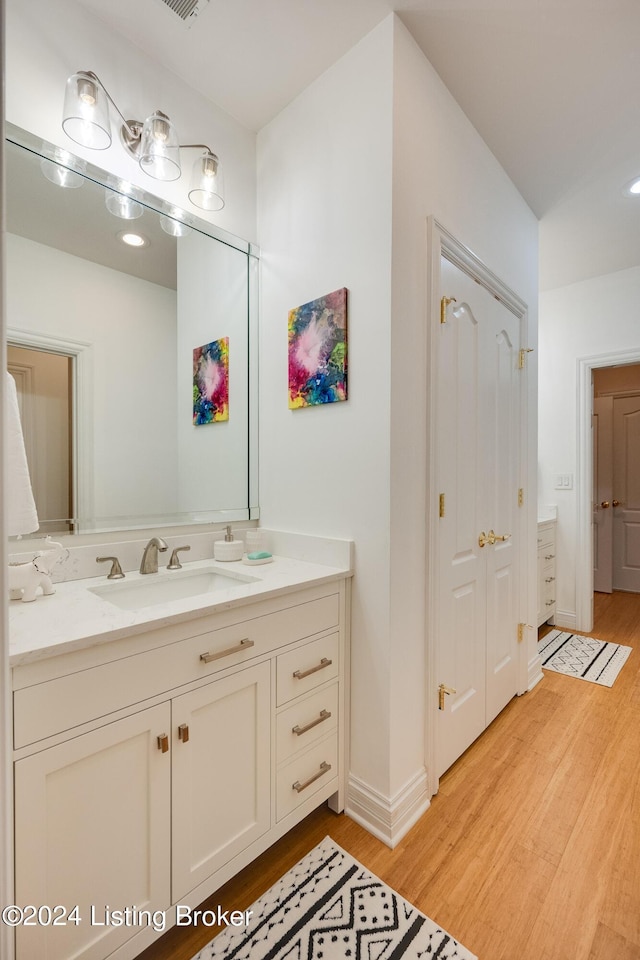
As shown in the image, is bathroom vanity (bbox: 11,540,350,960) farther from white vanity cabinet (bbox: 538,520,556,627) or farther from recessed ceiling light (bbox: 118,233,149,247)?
white vanity cabinet (bbox: 538,520,556,627)

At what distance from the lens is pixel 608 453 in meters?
4.70

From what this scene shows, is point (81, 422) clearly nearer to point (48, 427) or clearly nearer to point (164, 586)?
point (48, 427)

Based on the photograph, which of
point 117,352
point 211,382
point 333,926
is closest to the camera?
point 333,926

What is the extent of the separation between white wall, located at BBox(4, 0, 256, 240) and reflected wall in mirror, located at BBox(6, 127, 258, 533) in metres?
0.06

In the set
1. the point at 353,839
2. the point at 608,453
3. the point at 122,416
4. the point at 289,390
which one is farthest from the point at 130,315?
the point at 608,453

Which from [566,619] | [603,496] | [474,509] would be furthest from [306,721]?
[603,496]

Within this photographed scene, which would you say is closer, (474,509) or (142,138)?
(142,138)

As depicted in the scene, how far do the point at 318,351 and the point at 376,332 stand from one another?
27cm

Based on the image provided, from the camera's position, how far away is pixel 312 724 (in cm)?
144

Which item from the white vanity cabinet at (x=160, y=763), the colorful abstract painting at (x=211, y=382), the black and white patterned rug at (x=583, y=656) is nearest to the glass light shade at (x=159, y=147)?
the colorful abstract painting at (x=211, y=382)

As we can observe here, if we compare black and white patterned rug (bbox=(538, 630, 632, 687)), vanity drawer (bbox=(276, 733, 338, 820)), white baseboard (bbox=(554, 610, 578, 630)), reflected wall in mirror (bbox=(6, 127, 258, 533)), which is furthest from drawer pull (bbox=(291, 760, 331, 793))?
white baseboard (bbox=(554, 610, 578, 630))

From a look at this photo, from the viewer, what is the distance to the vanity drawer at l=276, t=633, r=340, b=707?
136 centimetres

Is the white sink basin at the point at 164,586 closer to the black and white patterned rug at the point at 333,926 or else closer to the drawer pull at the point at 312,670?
the drawer pull at the point at 312,670

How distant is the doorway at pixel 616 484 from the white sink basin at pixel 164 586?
4.37 meters
